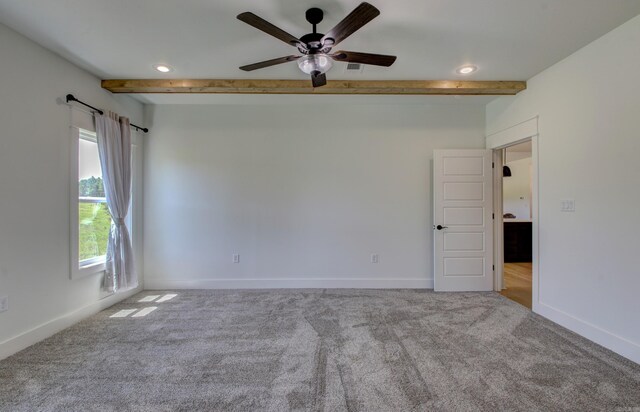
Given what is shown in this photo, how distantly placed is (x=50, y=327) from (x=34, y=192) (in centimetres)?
130

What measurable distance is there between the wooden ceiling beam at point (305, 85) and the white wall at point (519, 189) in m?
5.01

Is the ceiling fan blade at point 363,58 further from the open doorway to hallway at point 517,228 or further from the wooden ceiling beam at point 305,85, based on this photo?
the open doorway to hallway at point 517,228

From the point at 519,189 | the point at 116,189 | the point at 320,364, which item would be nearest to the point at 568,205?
the point at 320,364

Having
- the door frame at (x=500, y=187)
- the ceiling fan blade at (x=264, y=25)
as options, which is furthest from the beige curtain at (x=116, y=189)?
the door frame at (x=500, y=187)

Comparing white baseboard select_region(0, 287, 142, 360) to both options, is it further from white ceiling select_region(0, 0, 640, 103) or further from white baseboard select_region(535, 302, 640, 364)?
white baseboard select_region(535, 302, 640, 364)

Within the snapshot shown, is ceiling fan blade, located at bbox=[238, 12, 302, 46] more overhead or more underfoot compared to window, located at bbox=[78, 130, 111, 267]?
more overhead

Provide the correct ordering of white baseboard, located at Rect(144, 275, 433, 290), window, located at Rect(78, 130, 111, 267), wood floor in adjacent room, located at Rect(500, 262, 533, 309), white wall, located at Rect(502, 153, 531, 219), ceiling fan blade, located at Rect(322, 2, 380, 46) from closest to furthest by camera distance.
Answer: ceiling fan blade, located at Rect(322, 2, 380, 46), window, located at Rect(78, 130, 111, 267), wood floor in adjacent room, located at Rect(500, 262, 533, 309), white baseboard, located at Rect(144, 275, 433, 290), white wall, located at Rect(502, 153, 531, 219)

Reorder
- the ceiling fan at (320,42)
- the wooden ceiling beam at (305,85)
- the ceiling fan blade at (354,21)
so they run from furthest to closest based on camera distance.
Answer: the wooden ceiling beam at (305,85) < the ceiling fan at (320,42) < the ceiling fan blade at (354,21)

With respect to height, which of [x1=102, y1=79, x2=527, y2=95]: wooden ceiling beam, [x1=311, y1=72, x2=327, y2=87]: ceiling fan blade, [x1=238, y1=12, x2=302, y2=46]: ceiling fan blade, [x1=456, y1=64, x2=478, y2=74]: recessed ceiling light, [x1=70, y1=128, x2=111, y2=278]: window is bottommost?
[x1=70, y1=128, x2=111, y2=278]: window

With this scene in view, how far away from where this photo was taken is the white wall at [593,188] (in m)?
2.22

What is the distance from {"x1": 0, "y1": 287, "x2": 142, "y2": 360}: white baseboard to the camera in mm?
2273

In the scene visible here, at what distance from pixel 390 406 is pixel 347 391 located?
0.29 meters

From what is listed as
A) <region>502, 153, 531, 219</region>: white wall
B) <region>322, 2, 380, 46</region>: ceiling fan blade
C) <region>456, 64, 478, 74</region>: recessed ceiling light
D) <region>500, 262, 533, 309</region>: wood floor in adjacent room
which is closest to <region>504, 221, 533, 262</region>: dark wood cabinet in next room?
<region>500, 262, 533, 309</region>: wood floor in adjacent room

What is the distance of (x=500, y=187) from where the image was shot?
3969mm
